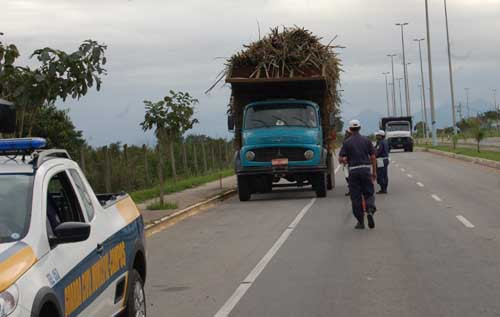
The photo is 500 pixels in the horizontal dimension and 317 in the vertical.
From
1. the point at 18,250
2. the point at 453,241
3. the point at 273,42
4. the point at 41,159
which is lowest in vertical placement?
the point at 453,241

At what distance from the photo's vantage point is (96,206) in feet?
22.8

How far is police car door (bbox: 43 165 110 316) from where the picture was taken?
5.36 m

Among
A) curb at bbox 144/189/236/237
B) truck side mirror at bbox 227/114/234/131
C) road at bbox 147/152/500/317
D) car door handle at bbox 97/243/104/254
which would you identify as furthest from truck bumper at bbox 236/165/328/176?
car door handle at bbox 97/243/104/254

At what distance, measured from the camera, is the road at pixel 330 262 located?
8719mm

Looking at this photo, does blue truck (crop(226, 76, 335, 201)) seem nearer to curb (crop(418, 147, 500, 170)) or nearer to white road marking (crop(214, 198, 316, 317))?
white road marking (crop(214, 198, 316, 317))

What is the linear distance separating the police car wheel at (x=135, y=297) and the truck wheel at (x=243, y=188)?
50.4ft

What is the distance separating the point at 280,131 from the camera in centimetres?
2273

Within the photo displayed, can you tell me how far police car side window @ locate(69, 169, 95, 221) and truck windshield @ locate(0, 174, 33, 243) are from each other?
0.87 metres

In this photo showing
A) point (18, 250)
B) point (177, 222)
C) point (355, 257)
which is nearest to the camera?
point (18, 250)

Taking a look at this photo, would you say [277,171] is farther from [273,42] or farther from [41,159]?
[41,159]

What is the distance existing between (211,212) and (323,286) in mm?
11098

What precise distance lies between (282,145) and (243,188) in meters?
1.75

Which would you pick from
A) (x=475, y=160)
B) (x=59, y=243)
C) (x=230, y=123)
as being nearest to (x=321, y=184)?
(x=230, y=123)

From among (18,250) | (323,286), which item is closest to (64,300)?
(18,250)
